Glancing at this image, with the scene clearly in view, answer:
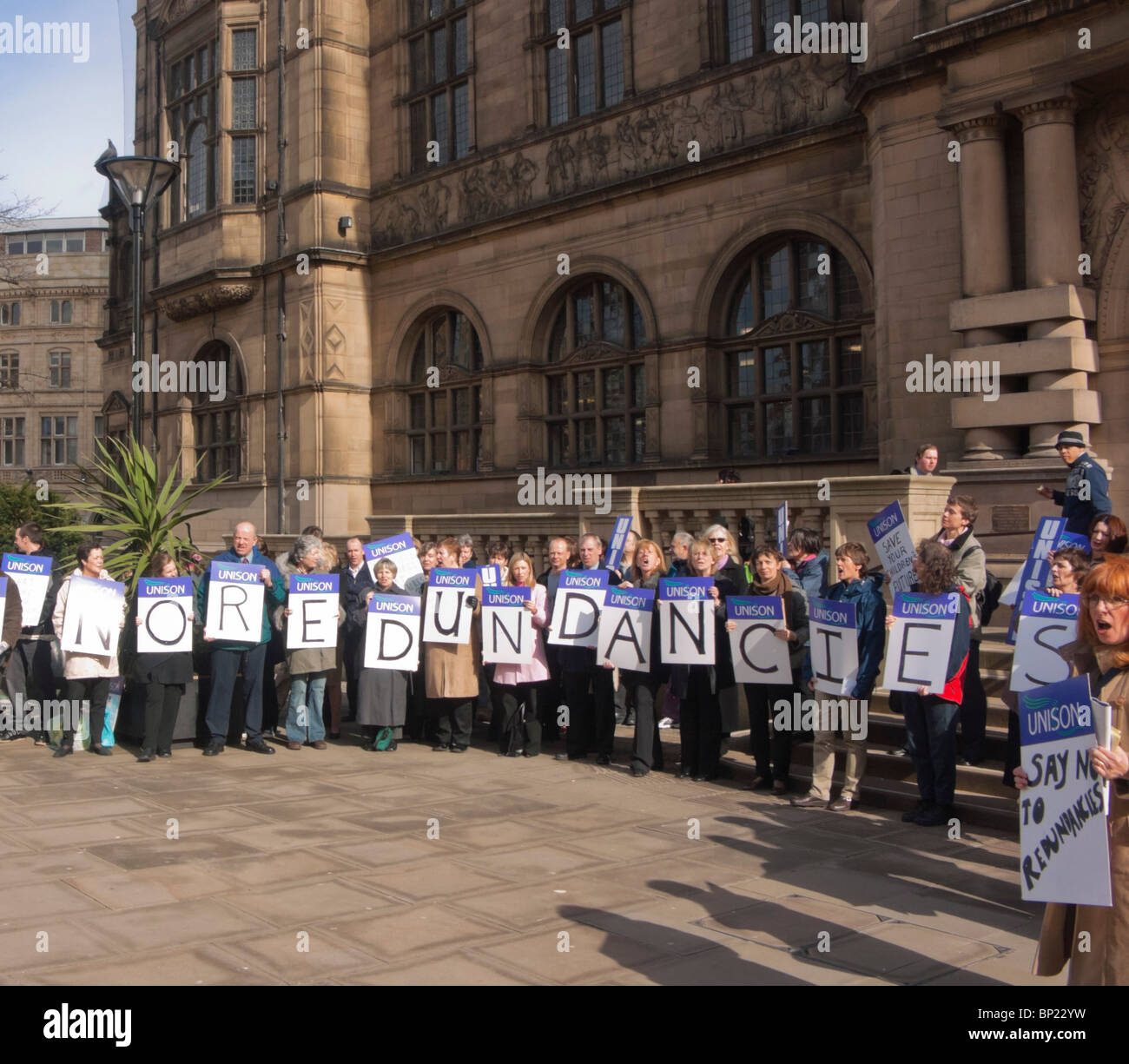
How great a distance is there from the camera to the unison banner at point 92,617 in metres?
11.4

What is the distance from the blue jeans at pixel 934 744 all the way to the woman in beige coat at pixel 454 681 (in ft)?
15.0

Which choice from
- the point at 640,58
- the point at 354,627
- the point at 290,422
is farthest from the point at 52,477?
the point at 354,627

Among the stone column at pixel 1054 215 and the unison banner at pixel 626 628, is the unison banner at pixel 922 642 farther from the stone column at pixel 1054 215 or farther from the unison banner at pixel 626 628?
the stone column at pixel 1054 215

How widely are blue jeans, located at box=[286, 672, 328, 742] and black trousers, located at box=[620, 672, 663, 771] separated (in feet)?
10.6

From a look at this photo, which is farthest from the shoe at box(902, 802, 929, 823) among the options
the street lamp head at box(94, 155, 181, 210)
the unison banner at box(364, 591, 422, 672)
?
the street lamp head at box(94, 155, 181, 210)

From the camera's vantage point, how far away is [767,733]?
10.1 meters

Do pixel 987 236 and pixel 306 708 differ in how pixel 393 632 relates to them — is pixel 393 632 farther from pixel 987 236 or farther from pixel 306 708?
pixel 987 236

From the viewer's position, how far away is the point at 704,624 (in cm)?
1045

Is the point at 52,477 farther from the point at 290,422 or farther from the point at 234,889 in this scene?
the point at 234,889

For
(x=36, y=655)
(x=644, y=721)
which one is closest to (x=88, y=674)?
(x=36, y=655)

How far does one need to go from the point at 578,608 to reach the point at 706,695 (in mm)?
1571

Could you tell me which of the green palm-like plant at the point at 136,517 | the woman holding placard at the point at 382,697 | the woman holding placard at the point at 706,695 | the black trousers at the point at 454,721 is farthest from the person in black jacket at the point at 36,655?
the woman holding placard at the point at 706,695

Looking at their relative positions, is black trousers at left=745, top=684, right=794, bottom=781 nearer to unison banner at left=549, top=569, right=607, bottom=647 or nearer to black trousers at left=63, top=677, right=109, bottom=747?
unison banner at left=549, top=569, right=607, bottom=647

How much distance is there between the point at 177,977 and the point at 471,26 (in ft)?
68.9
